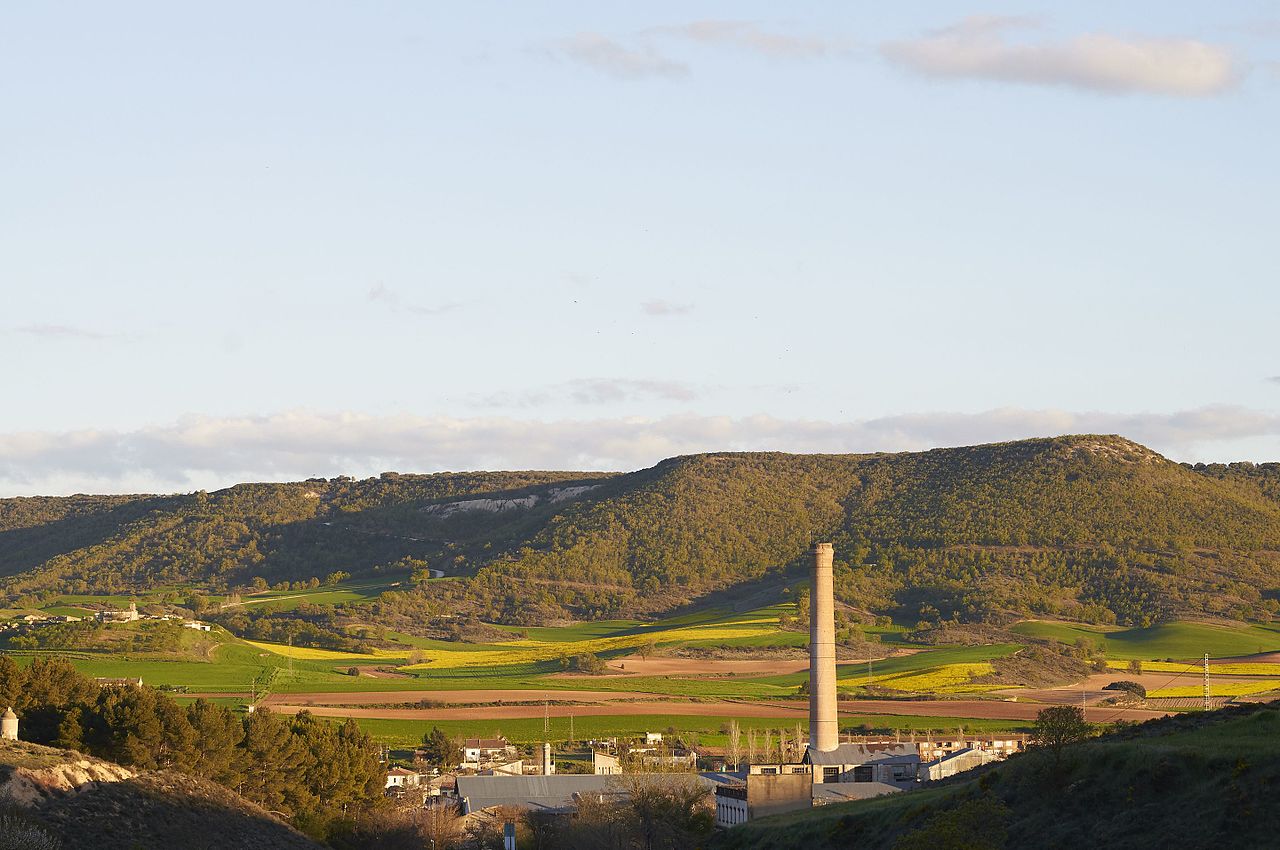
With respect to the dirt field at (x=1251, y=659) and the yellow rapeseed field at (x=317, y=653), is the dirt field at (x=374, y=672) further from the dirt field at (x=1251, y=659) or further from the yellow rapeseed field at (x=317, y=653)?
the dirt field at (x=1251, y=659)

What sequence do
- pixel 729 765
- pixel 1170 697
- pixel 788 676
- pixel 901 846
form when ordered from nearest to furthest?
pixel 901 846
pixel 729 765
pixel 1170 697
pixel 788 676

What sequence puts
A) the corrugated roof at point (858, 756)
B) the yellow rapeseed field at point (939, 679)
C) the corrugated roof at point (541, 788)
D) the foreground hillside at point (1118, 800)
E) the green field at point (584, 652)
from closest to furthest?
the foreground hillside at point (1118, 800) → the corrugated roof at point (858, 756) → the corrugated roof at point (541, 788) → the green field at point (584, 652) → the yellow rapeseed field at point (939, 679)

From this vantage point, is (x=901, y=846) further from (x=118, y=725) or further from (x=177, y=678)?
(x=177, y=678)

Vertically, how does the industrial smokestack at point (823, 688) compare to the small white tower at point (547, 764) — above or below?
above

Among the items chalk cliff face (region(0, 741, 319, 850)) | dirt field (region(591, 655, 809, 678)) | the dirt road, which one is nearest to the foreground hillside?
chalk cliff face (region(0, 741, 319, 850))

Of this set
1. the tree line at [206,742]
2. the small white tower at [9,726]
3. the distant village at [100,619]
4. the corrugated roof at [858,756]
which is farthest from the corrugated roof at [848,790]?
the distant village at [100,619]

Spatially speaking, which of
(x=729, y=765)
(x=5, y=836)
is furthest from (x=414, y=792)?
(x=5, y=836)
